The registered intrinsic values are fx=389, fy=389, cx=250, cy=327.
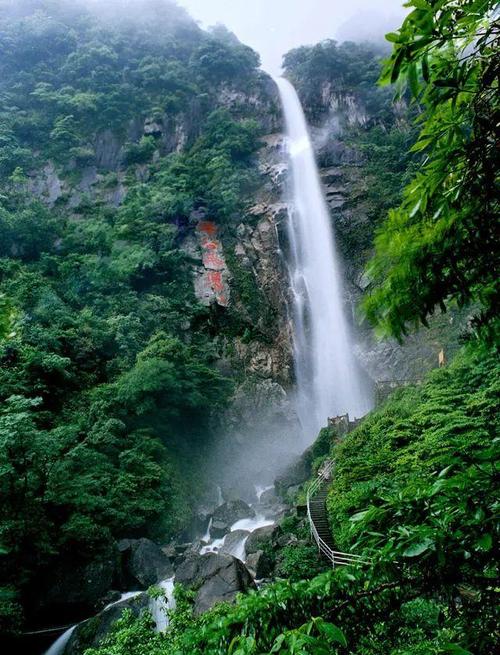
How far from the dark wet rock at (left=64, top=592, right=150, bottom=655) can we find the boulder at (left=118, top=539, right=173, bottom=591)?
120 centimetres

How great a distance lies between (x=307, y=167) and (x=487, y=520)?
2603 centimetres

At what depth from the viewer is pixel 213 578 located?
7.32 m

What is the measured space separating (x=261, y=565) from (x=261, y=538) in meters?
1.32

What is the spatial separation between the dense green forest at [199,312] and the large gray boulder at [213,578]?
913 millimetres

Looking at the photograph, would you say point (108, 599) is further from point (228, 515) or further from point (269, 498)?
point (269, 498)

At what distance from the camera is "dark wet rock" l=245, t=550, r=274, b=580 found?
8266 millimetres

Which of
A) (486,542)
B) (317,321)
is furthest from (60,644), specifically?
(317,321)

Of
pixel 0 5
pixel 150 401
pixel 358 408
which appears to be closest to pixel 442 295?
pixel 150 401

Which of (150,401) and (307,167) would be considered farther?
(307,167)

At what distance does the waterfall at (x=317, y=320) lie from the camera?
1889 centimetres

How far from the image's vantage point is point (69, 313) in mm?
14688

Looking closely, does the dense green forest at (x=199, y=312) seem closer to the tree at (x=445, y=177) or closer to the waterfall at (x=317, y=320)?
the tree at (x=445, y=177)

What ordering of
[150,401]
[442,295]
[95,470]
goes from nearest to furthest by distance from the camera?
1. [442,295]
2. [95,470]
3. [150,401]

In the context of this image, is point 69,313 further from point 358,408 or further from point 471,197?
point 471,197
